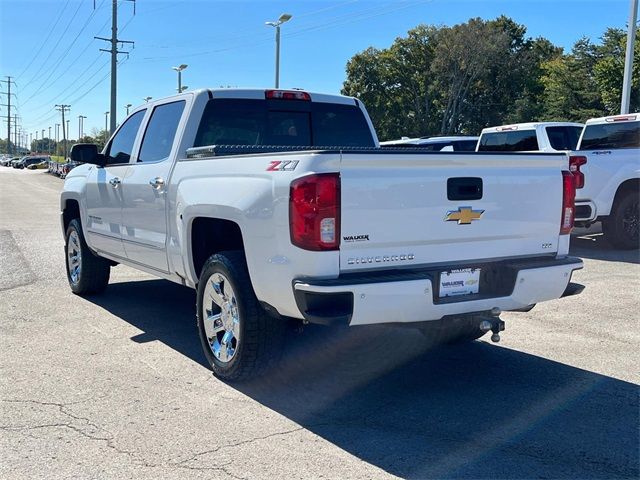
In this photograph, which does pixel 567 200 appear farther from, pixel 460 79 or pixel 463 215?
pixel 460 79

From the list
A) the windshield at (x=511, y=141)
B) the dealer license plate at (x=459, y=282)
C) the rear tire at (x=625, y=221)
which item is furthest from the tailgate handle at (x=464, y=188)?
the windshield at (x=511, y=141)

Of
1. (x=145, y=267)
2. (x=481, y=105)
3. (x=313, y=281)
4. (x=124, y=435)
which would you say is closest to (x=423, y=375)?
(x=313, y=281)

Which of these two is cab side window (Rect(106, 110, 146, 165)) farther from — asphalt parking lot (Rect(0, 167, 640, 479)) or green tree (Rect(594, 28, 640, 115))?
green tree (Rect(594, 28, 640, 115))

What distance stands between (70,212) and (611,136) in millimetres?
8592

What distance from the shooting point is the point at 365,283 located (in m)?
3.73

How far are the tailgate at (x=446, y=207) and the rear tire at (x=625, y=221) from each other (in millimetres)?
7101

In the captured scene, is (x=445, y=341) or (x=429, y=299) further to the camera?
(x=445, y=341)

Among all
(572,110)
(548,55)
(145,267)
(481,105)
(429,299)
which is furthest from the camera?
(548,55)

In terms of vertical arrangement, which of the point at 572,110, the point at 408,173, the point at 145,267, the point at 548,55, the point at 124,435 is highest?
the point at 548,55

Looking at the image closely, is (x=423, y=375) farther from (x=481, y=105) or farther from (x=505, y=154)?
(x=481, y=105)

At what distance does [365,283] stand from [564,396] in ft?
5.74

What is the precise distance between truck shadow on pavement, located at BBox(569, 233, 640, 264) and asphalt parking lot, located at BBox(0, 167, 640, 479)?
3955 millimetres

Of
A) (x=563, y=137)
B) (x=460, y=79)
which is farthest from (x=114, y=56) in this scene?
(x=563, y=137)

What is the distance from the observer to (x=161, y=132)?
5.94m
